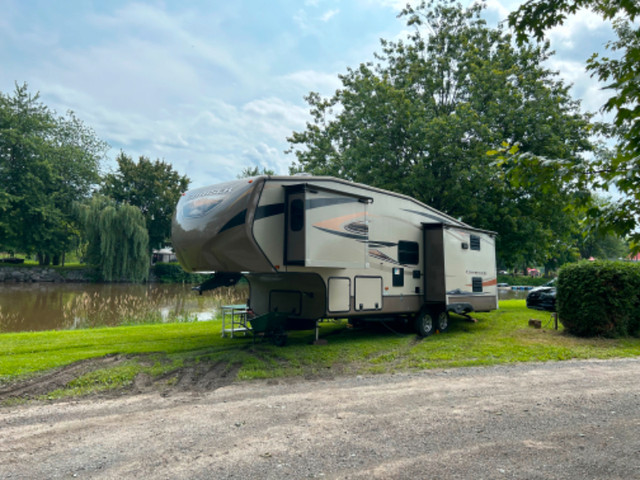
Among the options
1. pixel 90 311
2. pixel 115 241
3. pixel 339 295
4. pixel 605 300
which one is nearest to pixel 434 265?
pixel 339 295

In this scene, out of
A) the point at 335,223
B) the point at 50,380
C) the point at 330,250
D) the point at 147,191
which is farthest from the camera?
the point at 147,191

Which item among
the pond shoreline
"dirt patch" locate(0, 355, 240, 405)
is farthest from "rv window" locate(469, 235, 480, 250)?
the pond shoreline

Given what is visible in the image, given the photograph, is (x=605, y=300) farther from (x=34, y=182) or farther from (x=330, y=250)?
(x=34, y=182)

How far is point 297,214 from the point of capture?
8.30 metres

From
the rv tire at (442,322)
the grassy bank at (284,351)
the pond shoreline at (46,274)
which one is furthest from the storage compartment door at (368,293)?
the pond shoreline at (46,274)

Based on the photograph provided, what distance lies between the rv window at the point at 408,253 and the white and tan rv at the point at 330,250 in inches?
1.0

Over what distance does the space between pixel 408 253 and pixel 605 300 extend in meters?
4.53

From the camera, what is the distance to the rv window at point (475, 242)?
11998 mm

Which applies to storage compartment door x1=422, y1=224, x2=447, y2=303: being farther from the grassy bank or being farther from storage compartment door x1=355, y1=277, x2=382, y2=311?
storage compartment door x1=355, y1=277, x2=382, y2=311

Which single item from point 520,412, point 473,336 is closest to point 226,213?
point 520,412

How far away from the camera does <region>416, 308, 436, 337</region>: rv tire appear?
10836mm

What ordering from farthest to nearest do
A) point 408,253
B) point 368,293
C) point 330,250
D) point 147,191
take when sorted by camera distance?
point 147,191 → point 408,253 → point 368,293 → point 330,250

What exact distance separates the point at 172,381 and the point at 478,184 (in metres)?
12.0

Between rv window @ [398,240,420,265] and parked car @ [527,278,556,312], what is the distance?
6365 millimetres
